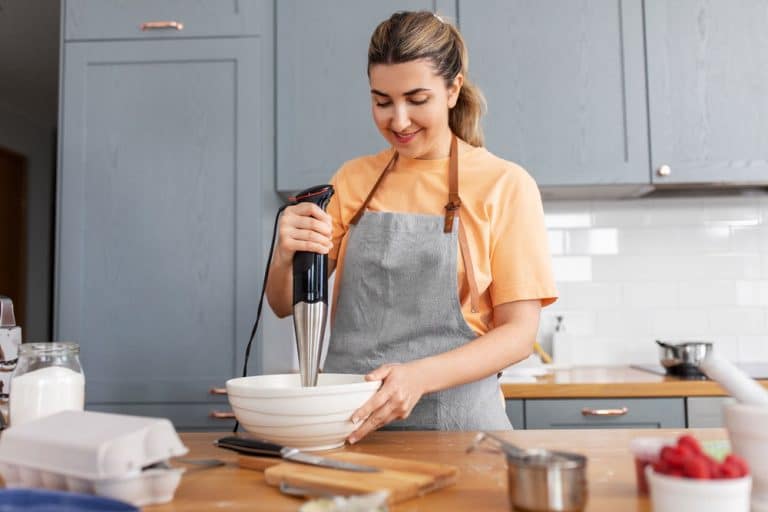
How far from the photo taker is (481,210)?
1332mm

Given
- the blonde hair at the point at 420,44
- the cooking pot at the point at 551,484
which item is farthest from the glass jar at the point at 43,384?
the blonde hair at the point at 420,44

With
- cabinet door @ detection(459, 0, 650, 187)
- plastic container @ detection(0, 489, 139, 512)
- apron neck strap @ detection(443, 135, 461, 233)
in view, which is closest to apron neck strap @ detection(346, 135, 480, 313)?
apron neck strap @ detection(443, 135, 461, 233)

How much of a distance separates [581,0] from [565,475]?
2.09 metres

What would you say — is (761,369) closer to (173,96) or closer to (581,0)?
(581,0)

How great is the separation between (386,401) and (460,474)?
162 mm

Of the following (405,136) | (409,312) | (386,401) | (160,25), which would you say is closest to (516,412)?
(409,312)

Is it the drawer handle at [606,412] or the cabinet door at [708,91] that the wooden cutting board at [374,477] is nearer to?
the drawer handle at [606,412]

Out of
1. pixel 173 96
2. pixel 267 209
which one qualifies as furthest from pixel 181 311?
pixel 173 96

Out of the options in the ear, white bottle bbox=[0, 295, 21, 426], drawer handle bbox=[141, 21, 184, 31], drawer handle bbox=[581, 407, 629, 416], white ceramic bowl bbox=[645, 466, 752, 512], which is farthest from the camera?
drawer handle bbox=[141, 21, 184, 31]

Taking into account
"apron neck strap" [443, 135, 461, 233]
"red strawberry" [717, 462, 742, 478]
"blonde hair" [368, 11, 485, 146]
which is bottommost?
"red strawberry" [717, 462, 742, 478]

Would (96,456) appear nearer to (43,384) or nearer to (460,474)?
(43,384)

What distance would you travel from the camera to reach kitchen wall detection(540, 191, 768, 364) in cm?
259

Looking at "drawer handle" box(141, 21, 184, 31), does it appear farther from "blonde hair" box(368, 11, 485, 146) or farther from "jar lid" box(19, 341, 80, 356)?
"jar lid" box(19, 341, 80, 356)

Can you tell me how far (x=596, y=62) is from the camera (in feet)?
7.76
